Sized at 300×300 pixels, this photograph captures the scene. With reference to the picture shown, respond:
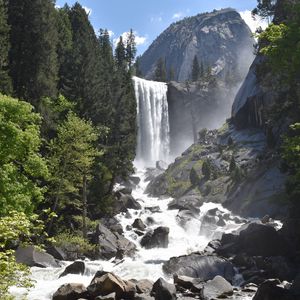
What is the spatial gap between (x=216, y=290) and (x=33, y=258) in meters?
10.7

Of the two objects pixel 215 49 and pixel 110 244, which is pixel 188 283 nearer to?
pixel 110 244

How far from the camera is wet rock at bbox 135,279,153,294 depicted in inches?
801

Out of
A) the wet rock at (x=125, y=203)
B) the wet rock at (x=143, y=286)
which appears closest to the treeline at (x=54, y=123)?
the wet rock at (x=125, y=203)

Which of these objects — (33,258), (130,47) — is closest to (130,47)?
(130,47)

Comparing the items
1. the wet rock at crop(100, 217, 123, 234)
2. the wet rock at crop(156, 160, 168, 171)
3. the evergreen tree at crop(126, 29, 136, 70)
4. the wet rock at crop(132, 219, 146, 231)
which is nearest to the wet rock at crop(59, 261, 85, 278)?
the wet rock at crop(100, 217, 123, 234)

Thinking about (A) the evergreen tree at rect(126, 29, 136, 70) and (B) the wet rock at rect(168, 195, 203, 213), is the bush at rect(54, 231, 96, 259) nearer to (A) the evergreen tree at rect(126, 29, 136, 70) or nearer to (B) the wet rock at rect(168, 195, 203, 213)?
(B) the wet rock at rect(168, 195, 203, 213)

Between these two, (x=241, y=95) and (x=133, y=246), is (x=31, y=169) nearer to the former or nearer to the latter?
(x=133, y=246)

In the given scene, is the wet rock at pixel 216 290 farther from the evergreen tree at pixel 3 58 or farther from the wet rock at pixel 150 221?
the wet rock at pixel 150 221

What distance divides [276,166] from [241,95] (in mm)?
28030

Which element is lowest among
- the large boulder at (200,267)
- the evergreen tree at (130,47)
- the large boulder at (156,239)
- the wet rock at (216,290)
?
the large boulder at (156,239)

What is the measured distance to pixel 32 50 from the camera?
37.2 meters

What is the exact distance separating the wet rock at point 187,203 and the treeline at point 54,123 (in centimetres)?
810

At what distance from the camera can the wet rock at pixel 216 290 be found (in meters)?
20.4

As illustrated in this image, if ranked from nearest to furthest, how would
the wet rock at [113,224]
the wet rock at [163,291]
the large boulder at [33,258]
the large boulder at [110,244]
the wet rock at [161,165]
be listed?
the wet rock at [163,291] → the large boulder at [33,258] → the large boulder at [110,244] → the wet rock at [113,224] → the wet rock at [161,165]
